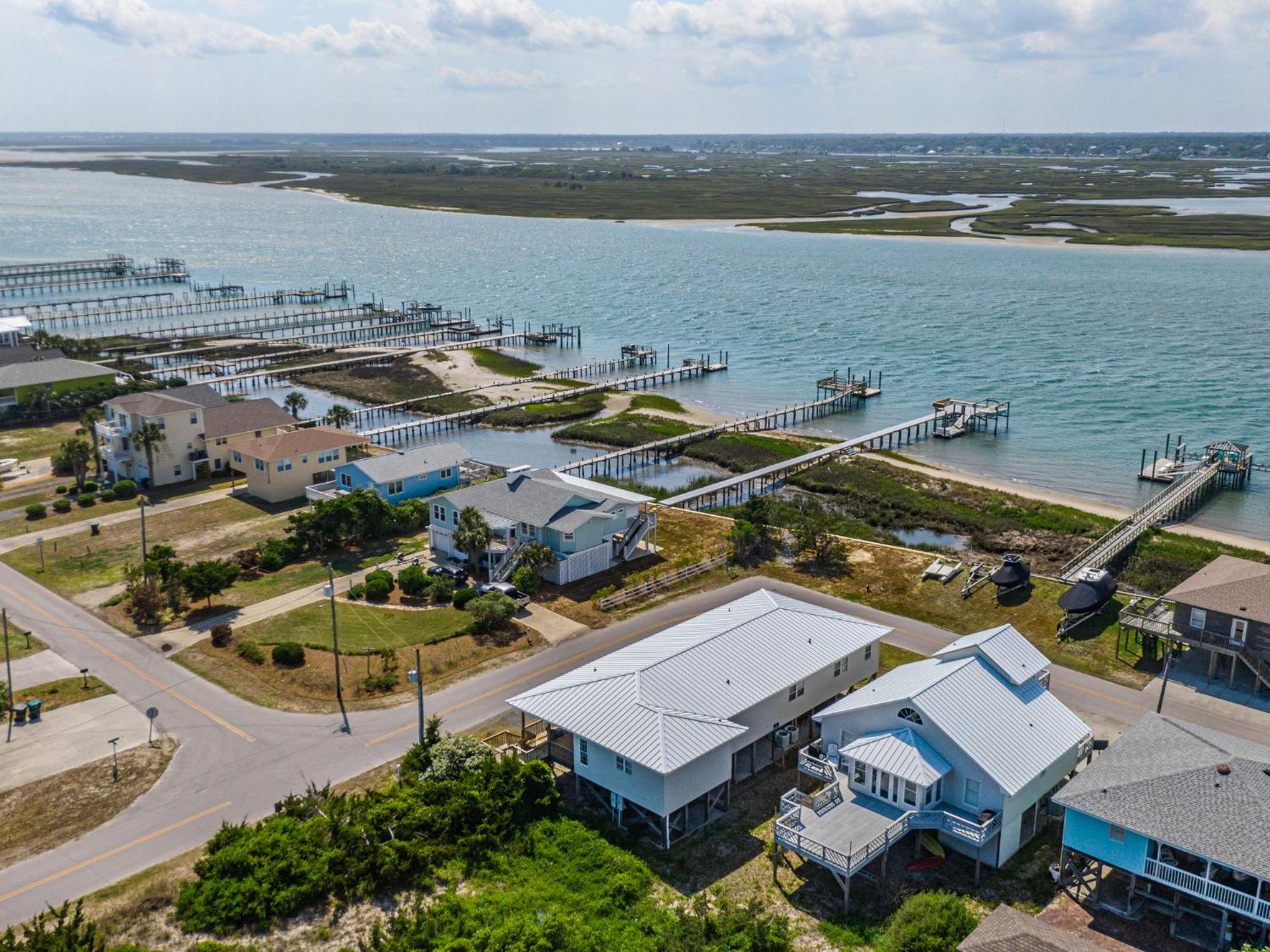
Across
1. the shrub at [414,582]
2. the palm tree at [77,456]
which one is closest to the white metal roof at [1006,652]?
the shrub at [414,582]

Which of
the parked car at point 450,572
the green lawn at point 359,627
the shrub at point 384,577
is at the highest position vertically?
the shrub at point 384,577

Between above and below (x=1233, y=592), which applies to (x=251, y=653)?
below

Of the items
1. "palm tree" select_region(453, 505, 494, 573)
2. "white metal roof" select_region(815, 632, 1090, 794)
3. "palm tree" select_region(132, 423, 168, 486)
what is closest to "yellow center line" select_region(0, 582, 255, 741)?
"palm tree" select_region(453, 505, 494, 573)

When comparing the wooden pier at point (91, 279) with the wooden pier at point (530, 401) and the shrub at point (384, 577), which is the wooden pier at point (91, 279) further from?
the shrub at point (384, 577)

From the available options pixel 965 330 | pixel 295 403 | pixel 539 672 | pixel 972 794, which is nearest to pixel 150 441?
pixel 295 403

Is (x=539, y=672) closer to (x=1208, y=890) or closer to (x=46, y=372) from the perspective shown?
(x=1208, y=890)

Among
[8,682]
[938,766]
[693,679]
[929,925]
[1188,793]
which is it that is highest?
[1188,793]
